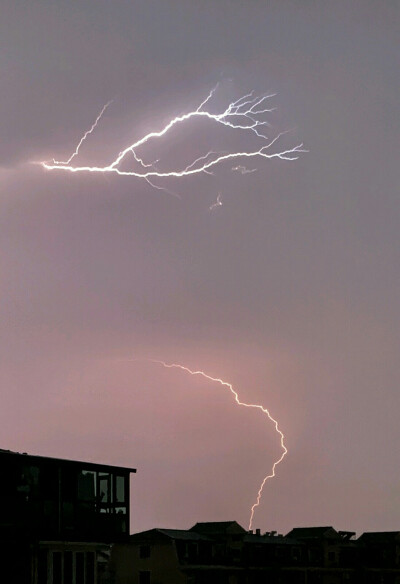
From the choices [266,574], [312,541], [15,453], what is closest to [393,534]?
[312,541]

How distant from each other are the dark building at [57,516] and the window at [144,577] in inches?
1151

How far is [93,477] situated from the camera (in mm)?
41781

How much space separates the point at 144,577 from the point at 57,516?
33.8 metres

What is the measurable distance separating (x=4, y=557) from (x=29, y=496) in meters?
2.54

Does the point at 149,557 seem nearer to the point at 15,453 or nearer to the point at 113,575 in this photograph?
the point at 113,575

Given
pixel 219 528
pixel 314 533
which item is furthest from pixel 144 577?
pixel 314 533

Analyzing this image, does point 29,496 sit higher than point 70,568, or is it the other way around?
point 29,496

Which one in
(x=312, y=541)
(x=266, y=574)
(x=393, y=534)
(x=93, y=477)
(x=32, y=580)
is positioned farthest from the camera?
(x=393, y=534)

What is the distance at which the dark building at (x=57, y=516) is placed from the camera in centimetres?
3786

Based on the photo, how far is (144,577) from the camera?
70.8 m

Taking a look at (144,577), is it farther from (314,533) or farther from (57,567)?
(57,567)

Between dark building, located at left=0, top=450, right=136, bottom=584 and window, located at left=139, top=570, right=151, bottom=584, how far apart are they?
29.2 meters

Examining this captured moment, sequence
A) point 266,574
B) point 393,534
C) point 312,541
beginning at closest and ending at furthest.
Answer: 1. point 266,574
2. point 312,541
3. point 393,534

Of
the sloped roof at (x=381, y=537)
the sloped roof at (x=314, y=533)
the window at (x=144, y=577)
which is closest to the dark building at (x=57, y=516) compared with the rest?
the window at (x=144, y=577)
